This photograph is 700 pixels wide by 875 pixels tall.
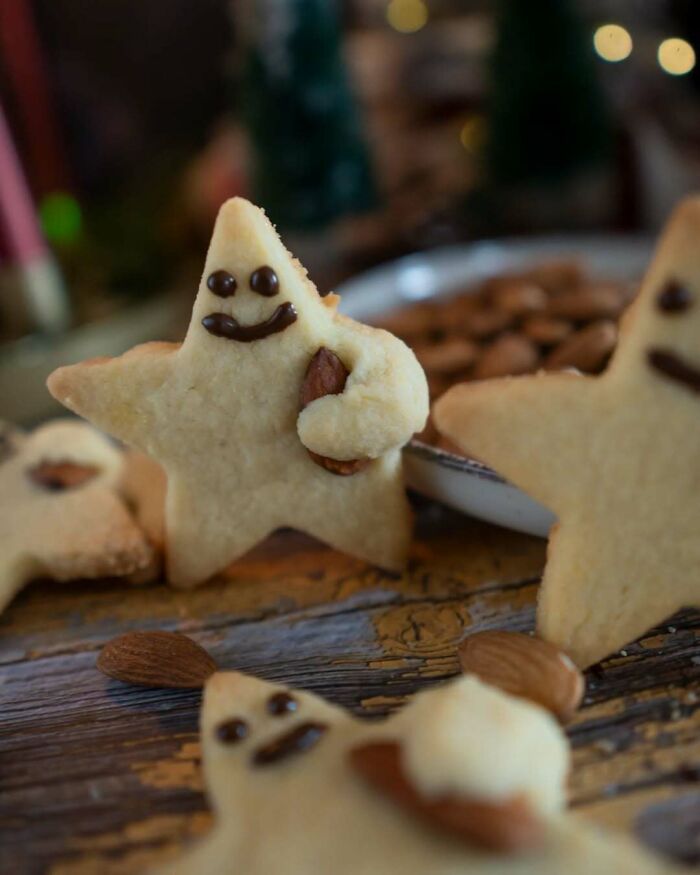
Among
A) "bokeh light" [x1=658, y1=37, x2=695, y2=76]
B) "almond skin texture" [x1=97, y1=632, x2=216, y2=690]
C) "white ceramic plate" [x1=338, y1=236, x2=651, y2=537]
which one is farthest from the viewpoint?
"bokeh light" [x1=658, y1=37, x2=695, y2=76]

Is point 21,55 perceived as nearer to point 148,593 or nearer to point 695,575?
point 148,593

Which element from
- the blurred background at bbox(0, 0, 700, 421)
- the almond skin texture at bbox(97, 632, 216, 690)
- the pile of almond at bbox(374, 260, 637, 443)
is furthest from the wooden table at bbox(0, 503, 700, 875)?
the blurred background at bbox(0, 0, 700, 421)

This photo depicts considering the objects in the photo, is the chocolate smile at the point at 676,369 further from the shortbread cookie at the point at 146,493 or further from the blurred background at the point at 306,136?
the blurred background at the point at 306,136

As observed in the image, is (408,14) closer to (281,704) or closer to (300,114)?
(300,114)

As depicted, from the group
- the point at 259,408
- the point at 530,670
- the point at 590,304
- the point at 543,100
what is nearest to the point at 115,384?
the point at 259,408

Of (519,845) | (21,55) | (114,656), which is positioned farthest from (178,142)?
(519,845)

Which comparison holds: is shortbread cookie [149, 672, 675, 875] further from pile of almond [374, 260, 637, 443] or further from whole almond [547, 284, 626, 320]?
whole almond [547, 284, 626, 320]

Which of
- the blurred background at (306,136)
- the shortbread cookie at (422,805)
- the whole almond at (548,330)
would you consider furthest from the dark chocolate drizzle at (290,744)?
the blurred background at (306,136)
